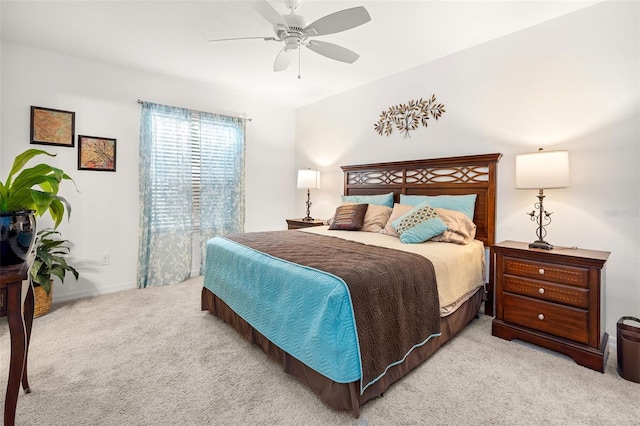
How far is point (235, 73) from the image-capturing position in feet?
12.2

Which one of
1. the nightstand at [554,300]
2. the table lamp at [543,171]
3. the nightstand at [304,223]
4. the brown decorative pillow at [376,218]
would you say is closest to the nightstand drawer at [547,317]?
the nightstand at [554,300]

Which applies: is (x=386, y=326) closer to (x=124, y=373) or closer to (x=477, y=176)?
(x=124, y=373)

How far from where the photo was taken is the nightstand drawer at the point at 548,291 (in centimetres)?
202

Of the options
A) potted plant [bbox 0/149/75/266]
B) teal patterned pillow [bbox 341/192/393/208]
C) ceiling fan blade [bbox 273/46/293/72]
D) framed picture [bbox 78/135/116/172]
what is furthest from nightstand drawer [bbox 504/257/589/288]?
framed picture [bbox 78/135/116/172]

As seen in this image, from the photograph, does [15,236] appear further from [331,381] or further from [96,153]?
[96,153]

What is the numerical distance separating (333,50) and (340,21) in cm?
42

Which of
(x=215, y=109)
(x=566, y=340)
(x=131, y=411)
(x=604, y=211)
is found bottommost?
(x=131, y=411)

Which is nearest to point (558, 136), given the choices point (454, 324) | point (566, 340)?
point (566, 340)

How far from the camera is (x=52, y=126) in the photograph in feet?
10.4

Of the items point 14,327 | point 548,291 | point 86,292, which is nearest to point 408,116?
point 548,291

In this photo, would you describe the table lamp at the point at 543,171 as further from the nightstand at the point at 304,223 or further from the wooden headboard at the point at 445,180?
the nightstand at the point at 304,223

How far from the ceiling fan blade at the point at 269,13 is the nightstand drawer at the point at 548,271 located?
7.95 ft

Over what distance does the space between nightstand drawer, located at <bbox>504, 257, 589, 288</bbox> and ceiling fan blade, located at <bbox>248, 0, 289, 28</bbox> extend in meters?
2.42

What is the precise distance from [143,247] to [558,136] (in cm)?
443
